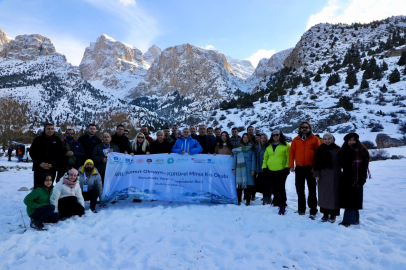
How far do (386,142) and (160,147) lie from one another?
495 inches

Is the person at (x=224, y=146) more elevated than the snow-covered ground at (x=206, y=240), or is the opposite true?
the person at (x=224, y=146)

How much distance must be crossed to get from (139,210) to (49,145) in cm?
250

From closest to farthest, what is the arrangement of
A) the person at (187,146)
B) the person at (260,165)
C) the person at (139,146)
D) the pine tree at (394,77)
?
the person at (260,165)
the person at (187,146)
the person at (139,146)
the pine tree at (394,77)

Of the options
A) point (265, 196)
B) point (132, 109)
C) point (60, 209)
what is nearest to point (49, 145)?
point (60, 209)

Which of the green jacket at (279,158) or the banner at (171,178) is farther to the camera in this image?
the banner at (171,178)

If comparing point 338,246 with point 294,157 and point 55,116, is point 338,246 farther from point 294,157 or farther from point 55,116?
point 55,116

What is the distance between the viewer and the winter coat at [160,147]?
611 cm

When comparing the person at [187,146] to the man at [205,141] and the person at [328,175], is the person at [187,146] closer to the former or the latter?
the man at [205,141]

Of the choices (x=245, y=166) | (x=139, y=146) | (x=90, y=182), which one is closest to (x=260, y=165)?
(x=245, y=166)

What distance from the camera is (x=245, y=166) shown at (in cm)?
541

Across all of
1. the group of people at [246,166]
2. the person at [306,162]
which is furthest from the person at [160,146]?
the person at [306,162]

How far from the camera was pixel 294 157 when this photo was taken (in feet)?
15.4

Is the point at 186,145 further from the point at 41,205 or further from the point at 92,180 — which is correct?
the point at 41,205

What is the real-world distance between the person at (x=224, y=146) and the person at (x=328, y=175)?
2045 mm
